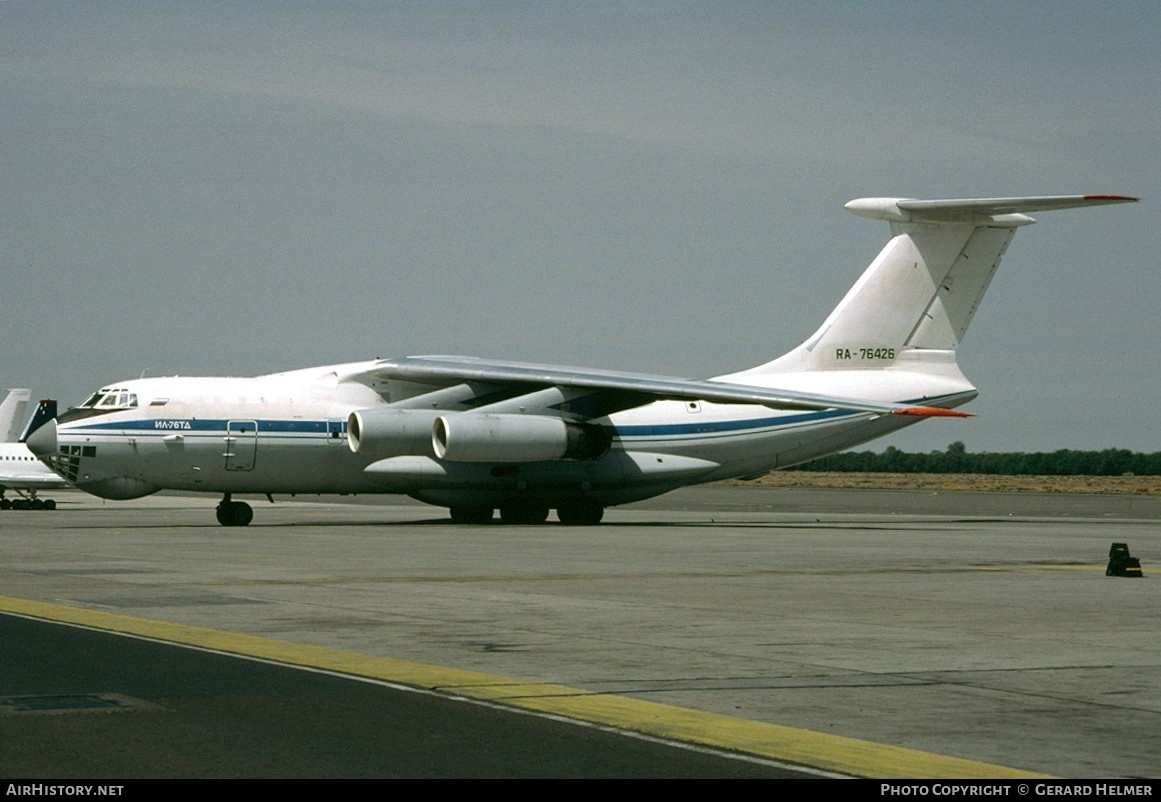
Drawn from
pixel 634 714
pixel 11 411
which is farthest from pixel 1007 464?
pixel 634 714

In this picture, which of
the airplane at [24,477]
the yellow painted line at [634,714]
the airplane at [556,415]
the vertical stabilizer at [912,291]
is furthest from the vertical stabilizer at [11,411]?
→ the yellow painted line at [634,714]

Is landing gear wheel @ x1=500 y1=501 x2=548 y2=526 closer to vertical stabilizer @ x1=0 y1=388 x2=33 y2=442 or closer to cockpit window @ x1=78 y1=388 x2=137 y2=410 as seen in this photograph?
cockpit window @ x1=78 y1=388 x2=137 y2=410

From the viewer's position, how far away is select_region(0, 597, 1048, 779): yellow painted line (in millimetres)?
7914

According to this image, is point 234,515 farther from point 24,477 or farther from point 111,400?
point 24,477

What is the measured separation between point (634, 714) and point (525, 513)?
2810cm

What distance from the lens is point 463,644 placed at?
41.9ft

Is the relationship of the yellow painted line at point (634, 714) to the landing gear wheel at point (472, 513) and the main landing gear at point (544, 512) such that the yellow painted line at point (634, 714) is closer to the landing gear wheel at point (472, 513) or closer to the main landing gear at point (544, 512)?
the landing gear wheel at point (472, 513)

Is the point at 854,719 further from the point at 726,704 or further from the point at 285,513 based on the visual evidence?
the point at 285,513

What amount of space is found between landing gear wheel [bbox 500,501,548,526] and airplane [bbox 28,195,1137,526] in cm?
5

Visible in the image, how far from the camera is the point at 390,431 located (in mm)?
33469

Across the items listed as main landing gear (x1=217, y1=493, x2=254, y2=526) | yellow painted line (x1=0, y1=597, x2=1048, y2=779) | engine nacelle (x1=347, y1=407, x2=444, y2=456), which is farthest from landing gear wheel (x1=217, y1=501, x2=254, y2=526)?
yellow painted line (x1=0, y1=597, x2=1048, y2=779)

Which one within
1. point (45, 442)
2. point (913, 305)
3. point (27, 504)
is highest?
point (913, 305)

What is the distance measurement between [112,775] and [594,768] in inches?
89.8
